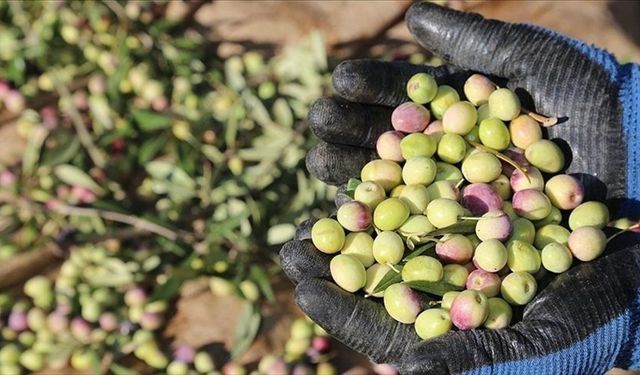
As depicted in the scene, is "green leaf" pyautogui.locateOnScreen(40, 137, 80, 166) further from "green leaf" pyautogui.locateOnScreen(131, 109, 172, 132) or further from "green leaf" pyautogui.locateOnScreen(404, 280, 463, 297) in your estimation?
"green leaf" pyautogui.locateOnScreen(404, 280, 463, 297)

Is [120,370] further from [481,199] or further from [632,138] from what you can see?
[632,138]

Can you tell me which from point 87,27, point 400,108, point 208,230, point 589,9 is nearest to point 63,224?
point 208,230

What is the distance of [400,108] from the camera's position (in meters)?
2.11

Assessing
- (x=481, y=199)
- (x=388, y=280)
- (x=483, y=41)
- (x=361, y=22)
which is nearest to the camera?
(x=388, y=280)

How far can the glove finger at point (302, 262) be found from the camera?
6.17ft

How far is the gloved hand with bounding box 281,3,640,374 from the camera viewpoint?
5.69ft

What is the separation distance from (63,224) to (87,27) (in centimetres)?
86

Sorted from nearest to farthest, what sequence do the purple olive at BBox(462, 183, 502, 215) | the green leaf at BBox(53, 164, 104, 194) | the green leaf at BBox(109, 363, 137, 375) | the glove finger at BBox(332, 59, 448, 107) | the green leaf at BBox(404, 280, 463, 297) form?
the green leaf at BBox(404, 280, 463, 297) → the purple olive at BBox(462, 183, 502, 215) → the glove finger at BBox(332, 59, 448, 107) → the green leaf at BBox(109, 363, 137, 375) → the green leaf at BBox(53, 164, 104, 194)

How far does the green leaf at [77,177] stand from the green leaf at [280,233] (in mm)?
664

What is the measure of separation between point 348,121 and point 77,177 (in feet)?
4.28

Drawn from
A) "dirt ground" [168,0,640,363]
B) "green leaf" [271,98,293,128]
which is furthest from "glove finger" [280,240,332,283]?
"dirt ground" [168,0,640,363]

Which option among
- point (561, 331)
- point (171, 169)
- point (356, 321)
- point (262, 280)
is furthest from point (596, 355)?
point (171, 169)

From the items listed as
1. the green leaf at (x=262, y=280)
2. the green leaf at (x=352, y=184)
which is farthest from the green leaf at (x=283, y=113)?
the green leaf at (x=352, y=184)

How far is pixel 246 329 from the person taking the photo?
2803mm
